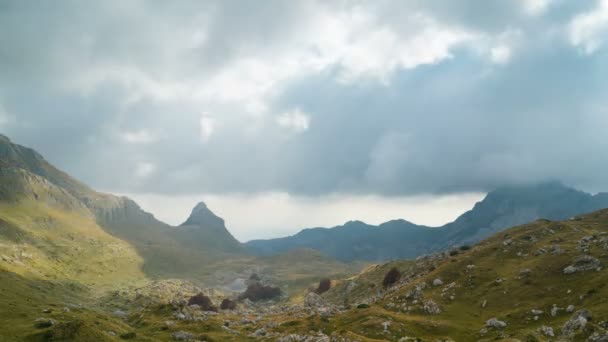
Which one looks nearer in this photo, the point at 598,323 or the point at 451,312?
the point at 598,323

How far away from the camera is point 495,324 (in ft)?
243

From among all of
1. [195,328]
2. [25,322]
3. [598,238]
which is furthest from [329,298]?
[25,322]

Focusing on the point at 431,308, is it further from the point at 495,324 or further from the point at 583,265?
the point at 583,265

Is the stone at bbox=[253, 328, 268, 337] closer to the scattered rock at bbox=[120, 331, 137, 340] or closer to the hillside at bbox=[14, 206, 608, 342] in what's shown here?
the hillside at bbox=[14, 206, 608, 342]

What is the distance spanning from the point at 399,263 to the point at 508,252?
71.3 metres

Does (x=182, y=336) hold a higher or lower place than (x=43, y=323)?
lower

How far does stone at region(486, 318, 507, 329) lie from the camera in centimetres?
7356

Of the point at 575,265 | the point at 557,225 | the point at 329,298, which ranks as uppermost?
the point at 557,225

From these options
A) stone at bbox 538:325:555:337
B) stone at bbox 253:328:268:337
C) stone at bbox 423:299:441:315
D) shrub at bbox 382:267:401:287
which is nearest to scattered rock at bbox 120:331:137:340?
stone at bbox 253:328:268:337

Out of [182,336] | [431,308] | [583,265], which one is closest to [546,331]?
[431,308]

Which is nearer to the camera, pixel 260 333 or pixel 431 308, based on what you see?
pixel 431 308

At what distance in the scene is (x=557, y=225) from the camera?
406ft

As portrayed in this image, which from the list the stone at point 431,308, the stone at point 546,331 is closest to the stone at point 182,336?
the stone at point 431,308

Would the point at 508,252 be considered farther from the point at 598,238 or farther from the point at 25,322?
the point at 25,322
